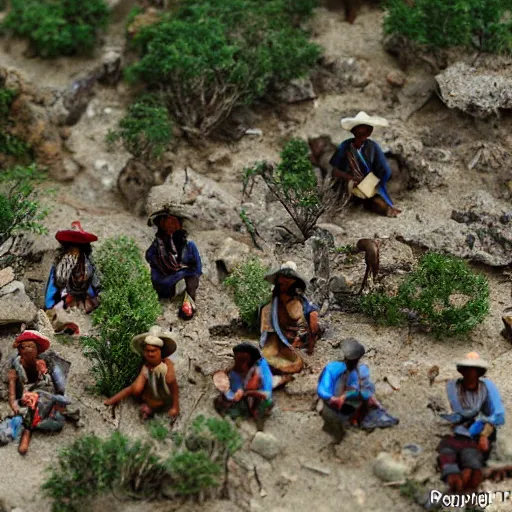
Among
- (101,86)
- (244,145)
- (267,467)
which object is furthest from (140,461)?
(101,86)

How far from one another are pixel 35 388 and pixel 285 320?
8.42 feet

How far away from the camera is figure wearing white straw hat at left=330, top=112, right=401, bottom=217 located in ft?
37.8

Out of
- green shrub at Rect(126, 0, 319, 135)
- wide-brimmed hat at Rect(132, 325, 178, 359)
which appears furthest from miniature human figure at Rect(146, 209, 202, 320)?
green shrub at Rect(126, 0, 319, 135)

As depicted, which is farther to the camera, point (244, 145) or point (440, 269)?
point (244, 145)

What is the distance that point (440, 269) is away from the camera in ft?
33.9

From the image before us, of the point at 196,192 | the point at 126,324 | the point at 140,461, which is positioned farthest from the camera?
the point at 196,192

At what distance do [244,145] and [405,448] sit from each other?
19.1 ft

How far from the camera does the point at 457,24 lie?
12.7 metres

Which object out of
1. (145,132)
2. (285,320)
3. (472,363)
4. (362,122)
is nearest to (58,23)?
(145,132)

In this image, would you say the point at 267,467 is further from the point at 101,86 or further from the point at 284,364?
the point at 101,86

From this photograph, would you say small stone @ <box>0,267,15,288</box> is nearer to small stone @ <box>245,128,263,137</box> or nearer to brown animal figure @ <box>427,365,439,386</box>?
small stone @ <box>245,128,263,137</box>

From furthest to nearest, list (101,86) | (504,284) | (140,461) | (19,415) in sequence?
(101,86) < (504,284) < (19,415) < (140,461)

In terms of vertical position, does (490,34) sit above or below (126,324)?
above

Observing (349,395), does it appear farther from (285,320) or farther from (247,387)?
(285,320)
